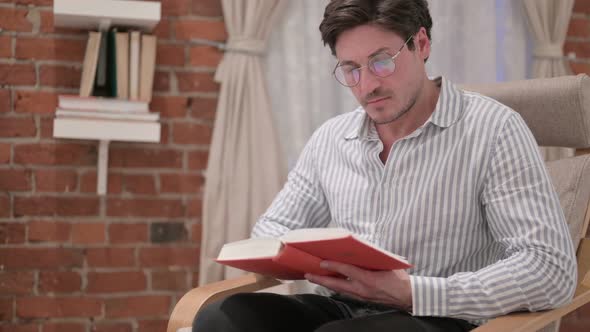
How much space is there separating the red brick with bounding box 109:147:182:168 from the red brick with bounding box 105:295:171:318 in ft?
1.49

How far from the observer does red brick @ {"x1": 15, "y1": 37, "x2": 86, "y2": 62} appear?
2363 millimetres

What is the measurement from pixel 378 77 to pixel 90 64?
3.83ft

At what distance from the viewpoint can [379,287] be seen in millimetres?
1288

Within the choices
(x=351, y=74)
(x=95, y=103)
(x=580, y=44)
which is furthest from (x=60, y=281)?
(x=580, y=44)

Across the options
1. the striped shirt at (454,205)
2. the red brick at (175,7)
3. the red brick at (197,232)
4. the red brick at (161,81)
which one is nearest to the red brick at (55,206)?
the red brick at (197,232)

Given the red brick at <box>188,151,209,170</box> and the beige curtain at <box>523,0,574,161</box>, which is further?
the beige curtain at <box>523,0,574,161</box>

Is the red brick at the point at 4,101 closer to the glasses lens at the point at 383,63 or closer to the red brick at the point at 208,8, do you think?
the red brick at the point at 208,8

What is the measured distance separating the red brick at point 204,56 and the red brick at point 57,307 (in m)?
0.88

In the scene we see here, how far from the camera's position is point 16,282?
2369mm

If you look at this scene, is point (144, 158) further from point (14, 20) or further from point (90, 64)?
point (14, 20)

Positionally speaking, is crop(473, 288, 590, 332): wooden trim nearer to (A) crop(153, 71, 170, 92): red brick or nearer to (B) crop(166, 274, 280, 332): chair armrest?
(B) crop(166, 274, 280, 332): chair armrest

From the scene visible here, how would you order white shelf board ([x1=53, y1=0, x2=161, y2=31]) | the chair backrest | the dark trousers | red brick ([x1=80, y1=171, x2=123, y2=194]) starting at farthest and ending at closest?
red brick ([x1=80, y1=171, x2=123, y2=194])
white shelf board ([x1=53, y1=0, x2=161, y2=31])
the chair backrest
the dark trousers

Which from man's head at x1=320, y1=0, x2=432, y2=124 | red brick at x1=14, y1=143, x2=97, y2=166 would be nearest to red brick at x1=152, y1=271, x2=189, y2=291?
red brick at x1=14, y1=143, x2=97, y2=166

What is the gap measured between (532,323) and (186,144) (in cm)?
151
